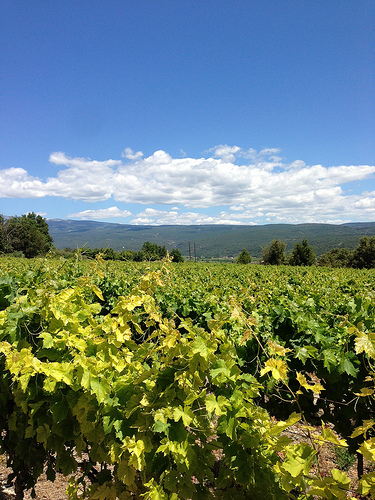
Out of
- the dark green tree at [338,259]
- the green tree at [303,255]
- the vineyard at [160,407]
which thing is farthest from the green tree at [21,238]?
the vineyard at [160,407]

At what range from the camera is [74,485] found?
1.89 meters

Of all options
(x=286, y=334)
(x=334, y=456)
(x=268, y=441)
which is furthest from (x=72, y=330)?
A: (x=334, y=456)

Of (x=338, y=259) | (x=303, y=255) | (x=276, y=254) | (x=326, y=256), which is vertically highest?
(x=276, y=254)

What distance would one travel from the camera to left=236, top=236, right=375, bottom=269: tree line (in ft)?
185

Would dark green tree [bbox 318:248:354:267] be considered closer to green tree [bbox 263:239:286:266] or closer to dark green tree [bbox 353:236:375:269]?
dark green tree [bbox 353:236:375:269]

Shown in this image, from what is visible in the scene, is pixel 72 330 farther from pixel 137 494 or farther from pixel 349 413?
pixel 349 413

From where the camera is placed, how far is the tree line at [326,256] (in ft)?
185

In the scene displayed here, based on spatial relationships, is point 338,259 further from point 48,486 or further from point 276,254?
point 48,486

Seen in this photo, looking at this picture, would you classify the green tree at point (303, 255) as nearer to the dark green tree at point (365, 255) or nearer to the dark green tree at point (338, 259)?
the dark green tree at point (338, 259)

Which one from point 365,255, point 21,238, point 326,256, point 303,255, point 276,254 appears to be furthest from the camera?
point 326,256

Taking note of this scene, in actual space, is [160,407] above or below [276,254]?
above

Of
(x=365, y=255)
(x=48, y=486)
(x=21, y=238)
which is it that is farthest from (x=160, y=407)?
(x=21, y=238)

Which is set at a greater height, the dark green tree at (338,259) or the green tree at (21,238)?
the green tree at (21,238)

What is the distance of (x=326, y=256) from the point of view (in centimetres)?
6594
